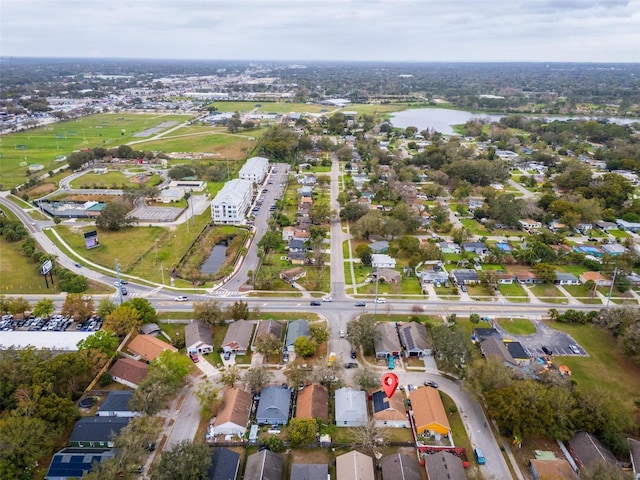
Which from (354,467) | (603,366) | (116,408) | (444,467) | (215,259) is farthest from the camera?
(215,259)

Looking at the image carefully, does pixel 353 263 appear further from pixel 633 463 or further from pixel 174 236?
pixel 633 463

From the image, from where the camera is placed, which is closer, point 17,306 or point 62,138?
point 17,306

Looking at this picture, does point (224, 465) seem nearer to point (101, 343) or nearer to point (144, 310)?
point (101, 343)

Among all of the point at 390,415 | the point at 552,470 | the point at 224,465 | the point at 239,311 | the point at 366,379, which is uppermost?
the point at 366,379

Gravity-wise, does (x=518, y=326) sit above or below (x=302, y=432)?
below

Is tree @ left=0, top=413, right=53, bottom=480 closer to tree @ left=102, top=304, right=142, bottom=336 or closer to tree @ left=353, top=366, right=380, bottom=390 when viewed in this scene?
tree @ left=102, top=304, right=142, bottom=336

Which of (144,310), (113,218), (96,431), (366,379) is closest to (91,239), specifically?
(113,218)

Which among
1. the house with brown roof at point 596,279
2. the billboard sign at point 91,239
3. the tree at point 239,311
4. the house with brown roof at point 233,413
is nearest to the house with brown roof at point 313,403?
the house with brown roof at point 233,413

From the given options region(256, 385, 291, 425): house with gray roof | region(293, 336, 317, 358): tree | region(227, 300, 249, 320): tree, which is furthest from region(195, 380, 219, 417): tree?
region(227, 300, 249, 320): tree
